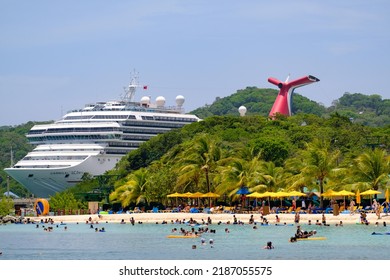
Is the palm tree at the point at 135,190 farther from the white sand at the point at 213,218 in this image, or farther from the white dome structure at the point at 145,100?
the white dome structure at the point at 145,100

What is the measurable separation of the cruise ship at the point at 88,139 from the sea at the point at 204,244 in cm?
5321

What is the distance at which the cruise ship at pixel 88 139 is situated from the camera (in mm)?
113250

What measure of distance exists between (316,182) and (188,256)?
95.2ft

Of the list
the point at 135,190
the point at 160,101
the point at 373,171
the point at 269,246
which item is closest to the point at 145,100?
the point at 160,101

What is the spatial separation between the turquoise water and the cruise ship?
2101 inches

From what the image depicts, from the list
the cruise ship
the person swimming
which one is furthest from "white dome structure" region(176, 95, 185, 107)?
the person swimming

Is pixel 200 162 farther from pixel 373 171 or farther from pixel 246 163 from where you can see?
pixel 373 171

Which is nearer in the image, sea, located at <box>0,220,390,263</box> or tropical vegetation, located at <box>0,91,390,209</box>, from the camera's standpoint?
sea, located at <box>0,220,390,263</box>

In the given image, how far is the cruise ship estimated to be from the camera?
11325 cm

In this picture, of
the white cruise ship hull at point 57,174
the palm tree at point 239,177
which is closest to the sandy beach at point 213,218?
the palm tree at point 239,177

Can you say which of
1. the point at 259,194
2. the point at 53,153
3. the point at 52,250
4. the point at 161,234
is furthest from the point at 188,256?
the point at 53,153

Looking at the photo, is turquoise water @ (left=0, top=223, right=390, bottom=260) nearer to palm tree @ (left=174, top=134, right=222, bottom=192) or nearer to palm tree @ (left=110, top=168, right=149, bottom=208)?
palm tree @ (left=174, top=134, right=222, bottom=192)

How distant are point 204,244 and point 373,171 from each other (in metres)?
21.0

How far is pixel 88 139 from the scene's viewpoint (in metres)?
119
